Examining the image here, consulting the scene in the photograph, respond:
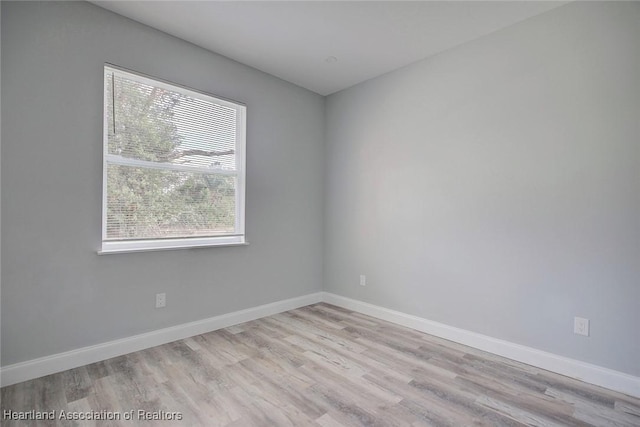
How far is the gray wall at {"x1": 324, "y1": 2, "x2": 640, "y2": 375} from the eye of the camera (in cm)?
207

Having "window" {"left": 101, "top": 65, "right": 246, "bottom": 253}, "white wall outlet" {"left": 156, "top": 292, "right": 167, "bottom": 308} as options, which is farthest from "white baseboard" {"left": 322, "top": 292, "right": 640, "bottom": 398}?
"white wall outlet" {"left": 156, "top": 292, "right": 167, "bottom": 308}

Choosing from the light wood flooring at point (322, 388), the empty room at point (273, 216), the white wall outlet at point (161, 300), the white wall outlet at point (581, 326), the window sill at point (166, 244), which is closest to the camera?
the light wood flooring at point (322, 388)

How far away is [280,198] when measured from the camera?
11.8ft

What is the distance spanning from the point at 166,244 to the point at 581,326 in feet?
10.8

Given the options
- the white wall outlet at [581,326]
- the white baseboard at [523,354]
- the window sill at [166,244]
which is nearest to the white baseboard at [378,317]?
the white baseboard at [523,354]

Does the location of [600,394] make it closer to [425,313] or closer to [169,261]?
[425,313]

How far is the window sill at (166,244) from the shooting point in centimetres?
242

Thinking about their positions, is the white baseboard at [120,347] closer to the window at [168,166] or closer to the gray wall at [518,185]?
the window at [168,166]

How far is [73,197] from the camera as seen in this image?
7.32 ft

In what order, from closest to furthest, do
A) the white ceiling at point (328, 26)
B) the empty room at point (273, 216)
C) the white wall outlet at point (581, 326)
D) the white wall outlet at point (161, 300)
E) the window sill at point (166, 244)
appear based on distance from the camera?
1. the empty room at point (273, 216)
2. the white wall outlet at point (581, 326)
3. the white ceiling at point (328, 26)
4. the window sill at point (166, 244)
5. the white wall outlet at point (161, 300)

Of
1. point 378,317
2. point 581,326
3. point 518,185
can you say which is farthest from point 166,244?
point 581,326

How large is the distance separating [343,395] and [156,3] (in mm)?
3056

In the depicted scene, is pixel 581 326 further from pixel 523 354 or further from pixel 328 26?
pixel 328 26

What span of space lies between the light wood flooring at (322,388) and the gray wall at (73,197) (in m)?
0.32
